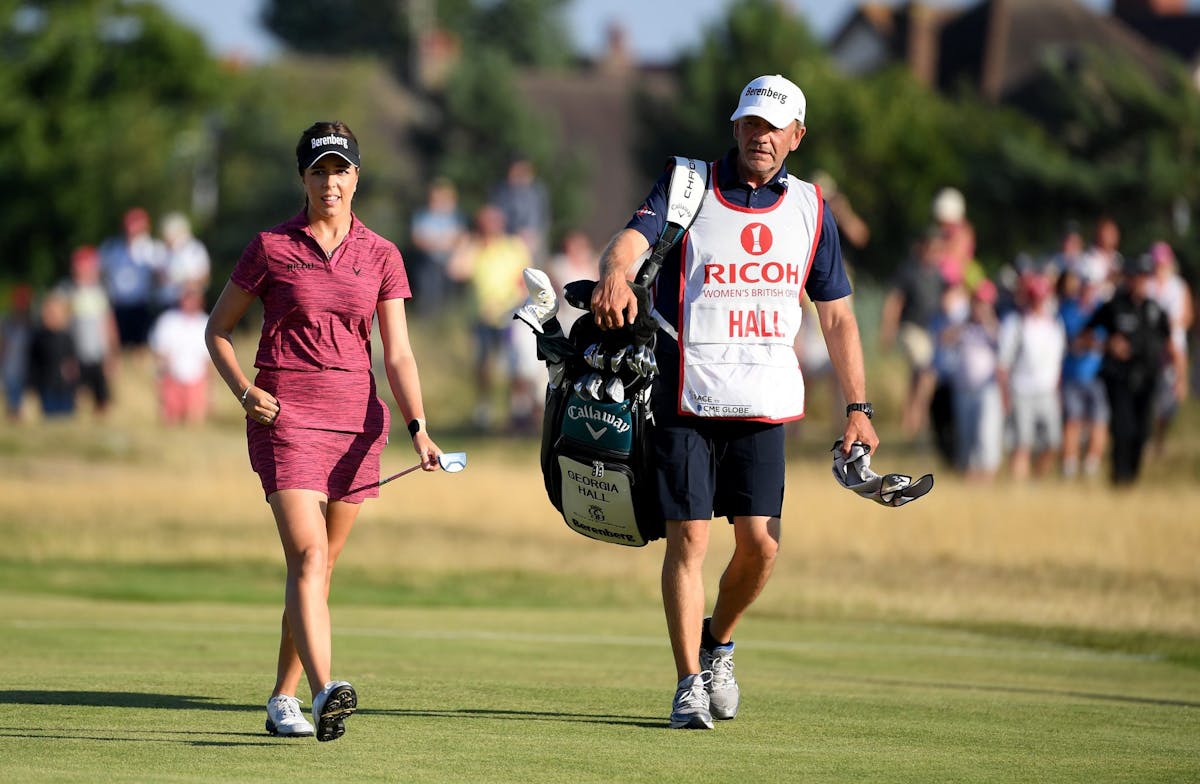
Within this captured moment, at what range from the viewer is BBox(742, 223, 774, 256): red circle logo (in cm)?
814

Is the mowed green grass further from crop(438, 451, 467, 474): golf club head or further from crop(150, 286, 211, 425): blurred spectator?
crop(150, 286, 211, 425): blurred spectator

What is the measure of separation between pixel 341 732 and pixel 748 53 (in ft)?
194

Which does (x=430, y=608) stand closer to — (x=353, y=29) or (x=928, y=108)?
(x=928, y=108)

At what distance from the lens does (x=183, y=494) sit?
69.3 feet

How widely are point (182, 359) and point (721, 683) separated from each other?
18777 millimetres

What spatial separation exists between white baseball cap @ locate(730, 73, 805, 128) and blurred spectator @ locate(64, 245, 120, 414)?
19989 millimetres

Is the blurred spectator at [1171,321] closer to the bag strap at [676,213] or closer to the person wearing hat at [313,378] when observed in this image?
the bag strap at [676,213]

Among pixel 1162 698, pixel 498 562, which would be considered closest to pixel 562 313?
pixel 498 562

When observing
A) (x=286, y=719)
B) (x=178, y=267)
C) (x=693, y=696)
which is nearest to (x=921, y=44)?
(x=178, y=267)

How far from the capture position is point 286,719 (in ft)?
25.1

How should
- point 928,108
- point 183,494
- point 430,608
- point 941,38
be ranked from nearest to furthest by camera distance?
point 430,608, point 183,494, point 928,108, point 941,38

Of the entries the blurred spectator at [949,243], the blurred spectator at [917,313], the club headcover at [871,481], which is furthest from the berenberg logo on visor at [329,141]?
the blurred spectator at [949,243]

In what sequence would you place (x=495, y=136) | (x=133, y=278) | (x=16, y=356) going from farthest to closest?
(x=495, y=136) < (x=16, y=356) < (x=133, y=278)

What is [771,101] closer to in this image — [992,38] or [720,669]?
[720,669]
